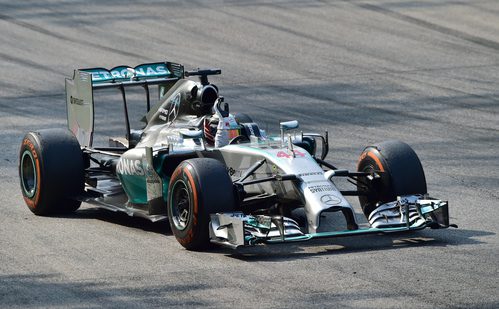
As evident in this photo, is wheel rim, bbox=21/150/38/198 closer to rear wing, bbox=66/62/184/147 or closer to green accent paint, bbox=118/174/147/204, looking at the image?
rear wing, bbox=66/62/184/147

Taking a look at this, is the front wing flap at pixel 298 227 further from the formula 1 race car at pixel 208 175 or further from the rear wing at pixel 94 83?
the rear wing at pixel 94 83

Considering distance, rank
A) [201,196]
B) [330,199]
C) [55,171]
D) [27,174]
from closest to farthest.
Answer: [201,196] → [330,199] → [55,171] → [27,174]

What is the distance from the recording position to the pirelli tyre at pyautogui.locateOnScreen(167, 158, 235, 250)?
1040 cm

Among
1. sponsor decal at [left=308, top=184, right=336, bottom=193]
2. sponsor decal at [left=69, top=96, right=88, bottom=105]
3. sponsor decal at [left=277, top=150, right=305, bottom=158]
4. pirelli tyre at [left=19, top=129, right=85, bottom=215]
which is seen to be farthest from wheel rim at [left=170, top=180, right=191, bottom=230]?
sponsor decal at [left=69, top=96, right=88, bottom=105]

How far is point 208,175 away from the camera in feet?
34.3

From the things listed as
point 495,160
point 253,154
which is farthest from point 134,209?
point 495,160

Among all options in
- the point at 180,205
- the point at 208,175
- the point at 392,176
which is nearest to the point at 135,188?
the point at 180,205

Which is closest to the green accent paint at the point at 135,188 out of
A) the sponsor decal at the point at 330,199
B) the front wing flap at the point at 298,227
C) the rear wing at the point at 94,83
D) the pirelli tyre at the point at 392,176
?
the rear wing at the point at 94,83

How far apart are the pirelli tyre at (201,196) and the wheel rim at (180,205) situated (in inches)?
0.5

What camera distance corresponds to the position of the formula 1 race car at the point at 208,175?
34.3 feet

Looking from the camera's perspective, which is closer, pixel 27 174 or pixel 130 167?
pixel 130 167

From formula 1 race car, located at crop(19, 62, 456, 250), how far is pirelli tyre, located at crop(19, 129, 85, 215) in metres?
0.01

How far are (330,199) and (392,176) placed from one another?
1.11 metres

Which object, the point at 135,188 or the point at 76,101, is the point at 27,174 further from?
the point at 135,188
